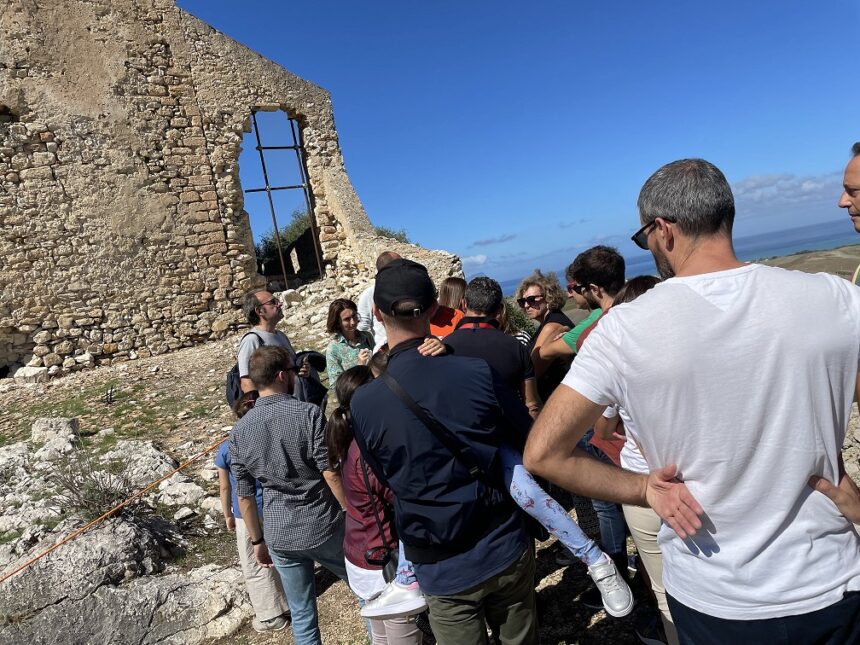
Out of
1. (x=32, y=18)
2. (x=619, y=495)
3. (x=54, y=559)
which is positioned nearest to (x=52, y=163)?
(x=32, y=18)

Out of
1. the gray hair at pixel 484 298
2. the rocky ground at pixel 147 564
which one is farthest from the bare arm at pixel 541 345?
the rocky ground at pixel 147 564

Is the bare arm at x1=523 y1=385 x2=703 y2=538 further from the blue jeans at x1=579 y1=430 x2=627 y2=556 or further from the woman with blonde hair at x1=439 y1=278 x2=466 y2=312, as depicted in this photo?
the woman with blonde hair at x1=439 y1=278 x2=466 y2=312

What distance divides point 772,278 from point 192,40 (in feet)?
33.9

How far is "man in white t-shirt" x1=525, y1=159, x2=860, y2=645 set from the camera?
1146mm

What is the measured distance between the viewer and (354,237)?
32.5ft

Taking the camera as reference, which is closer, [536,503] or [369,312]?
[536,503]

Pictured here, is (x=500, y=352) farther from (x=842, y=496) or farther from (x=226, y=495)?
(x=226, y=495)

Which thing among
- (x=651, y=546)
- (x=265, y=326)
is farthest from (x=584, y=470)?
(x=265, y=326)

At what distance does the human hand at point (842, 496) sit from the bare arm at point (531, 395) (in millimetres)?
1537

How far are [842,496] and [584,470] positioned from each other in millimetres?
535

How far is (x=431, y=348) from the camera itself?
1.82 m

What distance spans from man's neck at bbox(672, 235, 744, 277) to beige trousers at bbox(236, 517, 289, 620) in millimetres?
2677

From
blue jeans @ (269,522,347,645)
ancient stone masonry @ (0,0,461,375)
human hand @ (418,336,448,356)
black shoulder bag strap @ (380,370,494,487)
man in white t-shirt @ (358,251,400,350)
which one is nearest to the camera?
black shoulder bag strap @ (380,370,494,487)

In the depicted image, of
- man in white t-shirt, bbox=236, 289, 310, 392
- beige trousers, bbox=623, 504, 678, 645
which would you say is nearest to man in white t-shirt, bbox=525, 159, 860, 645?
beige trousers, bbox=623, 504, 678, 645
